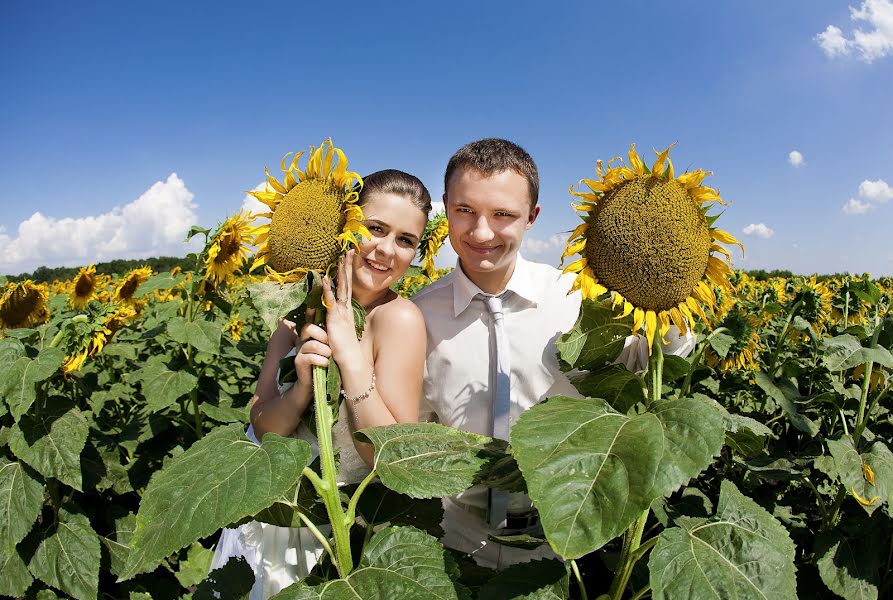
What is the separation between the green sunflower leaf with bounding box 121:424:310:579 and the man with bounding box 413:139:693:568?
1.19 m

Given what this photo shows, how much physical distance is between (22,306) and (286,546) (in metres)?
2.80

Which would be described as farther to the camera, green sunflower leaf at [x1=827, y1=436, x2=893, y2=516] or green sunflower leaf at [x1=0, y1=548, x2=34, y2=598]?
green sunflower leaf at [x1=0, y1=548, x2=34, y2=598]

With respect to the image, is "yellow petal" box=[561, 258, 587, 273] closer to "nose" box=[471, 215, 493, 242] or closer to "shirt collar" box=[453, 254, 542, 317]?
"nose" box=[471, 215, 493, 242]

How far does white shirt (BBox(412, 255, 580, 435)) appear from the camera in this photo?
241 centimetres

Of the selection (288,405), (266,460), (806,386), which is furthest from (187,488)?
(806,386)

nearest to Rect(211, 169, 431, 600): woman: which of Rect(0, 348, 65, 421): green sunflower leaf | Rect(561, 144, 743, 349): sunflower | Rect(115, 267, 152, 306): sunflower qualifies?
Rect(561, 144, 743, 349): sunflower

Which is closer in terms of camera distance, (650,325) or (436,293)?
(650,325)

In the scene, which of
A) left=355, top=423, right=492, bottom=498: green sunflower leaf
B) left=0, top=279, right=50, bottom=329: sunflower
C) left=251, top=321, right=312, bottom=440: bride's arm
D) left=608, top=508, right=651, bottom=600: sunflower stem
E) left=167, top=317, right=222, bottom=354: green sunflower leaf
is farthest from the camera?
left=0, top=279, right=50, bottom=329: sunflower

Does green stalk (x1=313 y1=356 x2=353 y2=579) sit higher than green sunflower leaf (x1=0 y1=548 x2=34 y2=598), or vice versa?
green stalk (x1=313 y1=356 x2=353 y2=579)

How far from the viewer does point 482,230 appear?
2.24m

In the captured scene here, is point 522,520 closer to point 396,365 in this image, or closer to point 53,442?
point 396,365

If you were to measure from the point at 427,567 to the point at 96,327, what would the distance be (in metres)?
2.35

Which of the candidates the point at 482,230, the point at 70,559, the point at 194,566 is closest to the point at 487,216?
the point at 482,230

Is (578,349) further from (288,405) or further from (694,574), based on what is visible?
(288,405)
